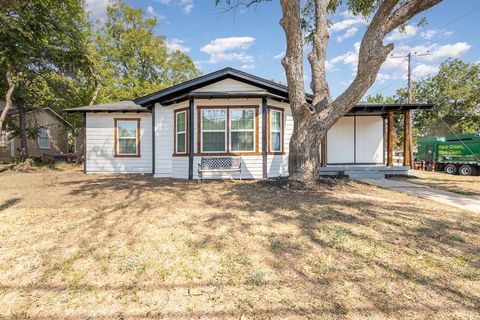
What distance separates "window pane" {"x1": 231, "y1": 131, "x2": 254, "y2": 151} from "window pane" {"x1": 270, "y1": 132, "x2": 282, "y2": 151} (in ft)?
2.84

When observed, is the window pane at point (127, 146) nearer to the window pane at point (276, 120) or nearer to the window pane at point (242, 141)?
the window pane at point (242, 141)

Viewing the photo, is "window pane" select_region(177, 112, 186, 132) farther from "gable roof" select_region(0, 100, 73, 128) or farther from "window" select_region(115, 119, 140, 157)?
"gable roof" select_region(0, 100, 73, 128)

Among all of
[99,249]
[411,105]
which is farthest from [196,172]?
[411,105]

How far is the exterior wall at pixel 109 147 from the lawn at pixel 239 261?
282 inches

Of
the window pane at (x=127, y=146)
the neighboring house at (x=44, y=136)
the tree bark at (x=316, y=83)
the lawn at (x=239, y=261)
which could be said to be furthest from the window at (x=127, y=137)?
the neighboring house at (x=44, y=136)

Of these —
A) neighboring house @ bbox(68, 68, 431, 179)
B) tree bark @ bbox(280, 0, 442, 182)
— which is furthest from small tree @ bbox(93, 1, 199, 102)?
tree bark @ bbox(280, 0, 442, 182)

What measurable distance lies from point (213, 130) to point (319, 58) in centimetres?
428

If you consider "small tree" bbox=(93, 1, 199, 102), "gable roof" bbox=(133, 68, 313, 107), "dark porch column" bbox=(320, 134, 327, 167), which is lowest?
"dark porch column" bbox=(320, 134, 327, 167)

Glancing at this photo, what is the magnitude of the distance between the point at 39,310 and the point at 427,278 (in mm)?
3813

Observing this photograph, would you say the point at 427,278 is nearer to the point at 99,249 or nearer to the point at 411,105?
the point at 99,249

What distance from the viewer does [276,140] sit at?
992 cm

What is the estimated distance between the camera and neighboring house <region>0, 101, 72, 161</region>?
62.2ft

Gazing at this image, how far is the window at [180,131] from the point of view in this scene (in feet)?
32.3

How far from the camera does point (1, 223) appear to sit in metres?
4.41
